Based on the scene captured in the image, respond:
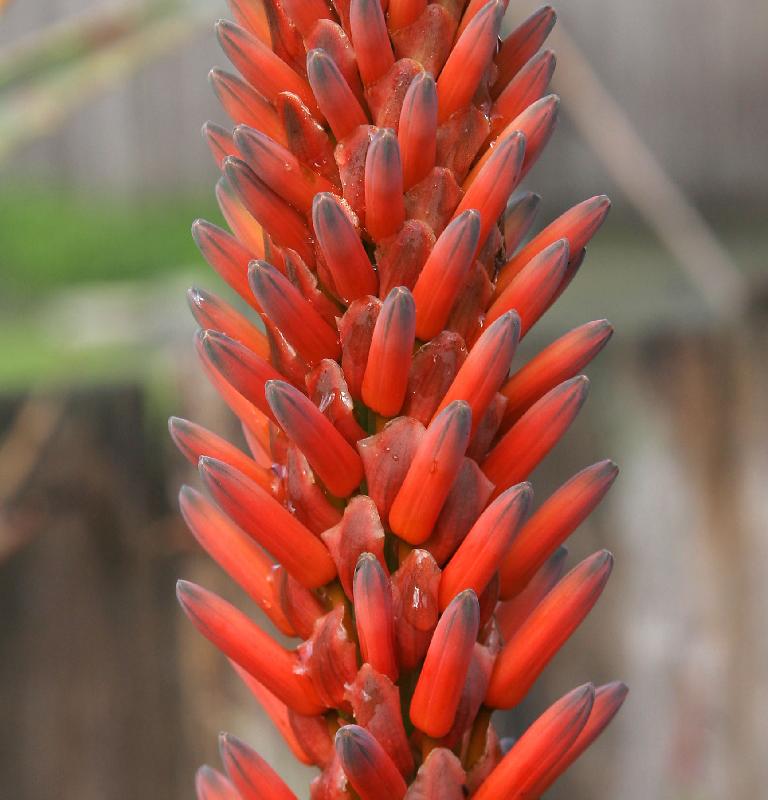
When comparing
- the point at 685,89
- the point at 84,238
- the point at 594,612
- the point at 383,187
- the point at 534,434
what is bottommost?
the point at 594,612

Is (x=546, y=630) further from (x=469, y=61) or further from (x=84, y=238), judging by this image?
(x=84, y=238)

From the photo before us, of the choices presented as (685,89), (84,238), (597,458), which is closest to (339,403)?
(597,458)

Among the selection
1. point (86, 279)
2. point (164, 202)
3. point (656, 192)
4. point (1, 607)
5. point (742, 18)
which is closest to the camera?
point (656, 192)

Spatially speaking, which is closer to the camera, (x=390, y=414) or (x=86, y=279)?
(x=390, y=414)

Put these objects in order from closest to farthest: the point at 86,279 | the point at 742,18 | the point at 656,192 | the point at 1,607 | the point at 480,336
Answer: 1. the point at 480,336
2. the point at 656,192
3. the point at 1,607
4. the point at 742,18
5. the point at 86,279

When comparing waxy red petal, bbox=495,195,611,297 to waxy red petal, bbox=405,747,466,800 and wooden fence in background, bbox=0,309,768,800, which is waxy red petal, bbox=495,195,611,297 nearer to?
waxy red petal, bbox=405,747,466,800

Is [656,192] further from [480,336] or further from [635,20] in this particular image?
[635,20]

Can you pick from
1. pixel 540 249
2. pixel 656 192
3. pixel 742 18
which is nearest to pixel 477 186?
pixel 540 249
